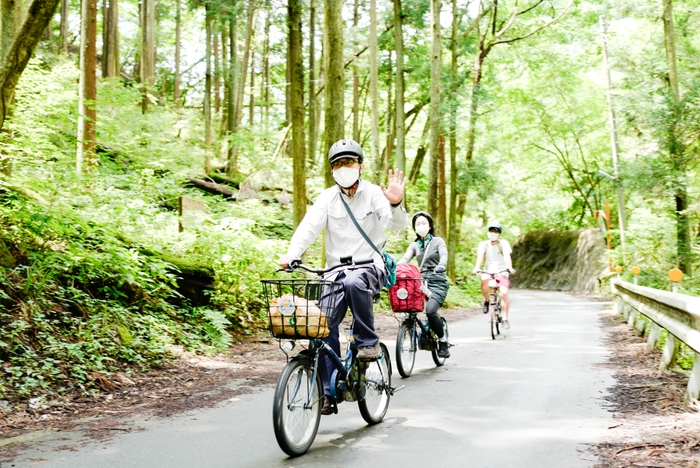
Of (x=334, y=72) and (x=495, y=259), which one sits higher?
(x=334, y=72)

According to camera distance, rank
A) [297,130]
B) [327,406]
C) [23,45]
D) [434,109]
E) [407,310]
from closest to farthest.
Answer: [327,406], [23,45], [407,310], [297,130], [434,109]

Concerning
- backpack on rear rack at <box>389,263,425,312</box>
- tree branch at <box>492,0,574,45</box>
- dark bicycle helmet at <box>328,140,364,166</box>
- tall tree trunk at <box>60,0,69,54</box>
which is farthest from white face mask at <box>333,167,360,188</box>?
tall tree trunk at <box>60,0,69,54</box>

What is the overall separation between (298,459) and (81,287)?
520 cm

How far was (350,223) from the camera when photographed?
17.9ft

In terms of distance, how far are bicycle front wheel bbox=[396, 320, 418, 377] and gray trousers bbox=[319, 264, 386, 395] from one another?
282 centimetres

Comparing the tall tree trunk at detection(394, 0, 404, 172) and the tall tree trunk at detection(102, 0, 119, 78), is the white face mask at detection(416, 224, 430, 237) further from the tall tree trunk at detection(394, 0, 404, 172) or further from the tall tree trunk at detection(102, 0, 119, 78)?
the tall tree trunk at detection(102, 0, 119, 78)

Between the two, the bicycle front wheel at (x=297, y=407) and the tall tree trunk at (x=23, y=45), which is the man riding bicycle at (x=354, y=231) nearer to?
the bicycle front wheel at (x=297, y=407)

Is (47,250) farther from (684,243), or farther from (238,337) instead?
(684,243)

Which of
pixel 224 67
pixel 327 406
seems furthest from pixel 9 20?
pixel 224 67

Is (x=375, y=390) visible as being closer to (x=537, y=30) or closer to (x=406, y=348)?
(x=406, y=348)

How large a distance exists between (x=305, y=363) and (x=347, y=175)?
5.32ft

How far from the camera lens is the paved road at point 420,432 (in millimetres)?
4605

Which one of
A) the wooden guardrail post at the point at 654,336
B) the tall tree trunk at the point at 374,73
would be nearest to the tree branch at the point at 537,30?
the tall tree trunk at the point at 374,73

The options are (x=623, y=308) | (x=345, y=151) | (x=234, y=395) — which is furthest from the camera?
(x=623, y=308)
